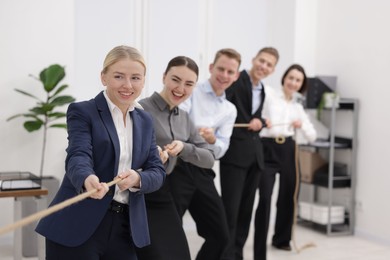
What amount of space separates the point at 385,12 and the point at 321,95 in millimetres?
970

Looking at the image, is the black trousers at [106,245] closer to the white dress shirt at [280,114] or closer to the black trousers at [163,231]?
the black trousers at [163,231]

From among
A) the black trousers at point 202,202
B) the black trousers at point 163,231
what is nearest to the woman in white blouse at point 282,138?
the black trousers at point 202,202

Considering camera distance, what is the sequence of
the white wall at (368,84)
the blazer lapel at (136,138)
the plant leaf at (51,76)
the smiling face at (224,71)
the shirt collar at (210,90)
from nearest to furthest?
the blazer lapel at (136,138) < the smiling face at (224,71) < the shirt collar at (210,90) < the plant leaf at (51,76) < the white wall at (368,84)

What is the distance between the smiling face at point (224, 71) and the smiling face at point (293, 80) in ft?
3.85

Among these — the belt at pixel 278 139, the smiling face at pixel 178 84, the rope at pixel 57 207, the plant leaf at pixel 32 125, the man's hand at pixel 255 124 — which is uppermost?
the smiling face at pixel 178 84

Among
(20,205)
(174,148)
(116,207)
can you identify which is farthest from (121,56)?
(20,205)

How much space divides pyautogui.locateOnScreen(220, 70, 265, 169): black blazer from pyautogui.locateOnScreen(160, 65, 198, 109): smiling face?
1.13 m

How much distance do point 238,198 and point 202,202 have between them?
0.79 meters

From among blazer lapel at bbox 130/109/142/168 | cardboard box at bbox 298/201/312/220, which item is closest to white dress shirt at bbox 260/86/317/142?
cardboard box at bbox 298/201/312/220

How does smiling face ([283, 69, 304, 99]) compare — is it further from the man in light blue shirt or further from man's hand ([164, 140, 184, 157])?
man's hand ([164, 140, 184, 157])

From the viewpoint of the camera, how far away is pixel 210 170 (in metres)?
3.12

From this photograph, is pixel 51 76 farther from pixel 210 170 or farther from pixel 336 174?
pixel 336 174

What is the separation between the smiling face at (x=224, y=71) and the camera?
336 cm

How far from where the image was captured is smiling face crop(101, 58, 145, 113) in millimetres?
2000
